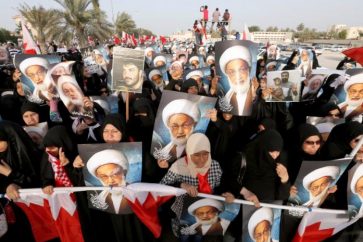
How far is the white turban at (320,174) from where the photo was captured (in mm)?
2270

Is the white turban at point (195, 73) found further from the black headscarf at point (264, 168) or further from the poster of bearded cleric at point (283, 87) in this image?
the black headscarf at point (264, 168)

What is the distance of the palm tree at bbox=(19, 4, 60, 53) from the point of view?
16422 millimetres

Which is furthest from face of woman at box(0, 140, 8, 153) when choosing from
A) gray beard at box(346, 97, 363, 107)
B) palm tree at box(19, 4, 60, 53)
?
palm tree at box(19, 4, 60, 53)

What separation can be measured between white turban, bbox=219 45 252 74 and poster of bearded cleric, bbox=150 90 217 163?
1.70ft

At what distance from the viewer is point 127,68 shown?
2932mm

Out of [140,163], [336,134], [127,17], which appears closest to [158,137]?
[140,163]

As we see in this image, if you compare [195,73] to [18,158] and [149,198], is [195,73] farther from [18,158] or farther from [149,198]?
[18,158]

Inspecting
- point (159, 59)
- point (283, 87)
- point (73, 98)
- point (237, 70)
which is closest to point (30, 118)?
point (73, 98)

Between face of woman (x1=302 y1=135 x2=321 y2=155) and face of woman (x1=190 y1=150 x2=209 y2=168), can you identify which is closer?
face of woman (x1=190 y1=150 x2=209 y2=168)

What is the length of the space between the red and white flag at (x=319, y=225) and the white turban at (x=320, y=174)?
316 mm

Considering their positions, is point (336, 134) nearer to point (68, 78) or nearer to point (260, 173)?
point (260, 173)

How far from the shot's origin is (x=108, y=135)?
8.16 feet

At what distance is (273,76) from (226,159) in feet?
4.22

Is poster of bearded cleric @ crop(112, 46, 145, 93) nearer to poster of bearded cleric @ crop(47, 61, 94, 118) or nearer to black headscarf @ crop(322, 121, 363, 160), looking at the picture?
poster of bearded cleric @ crop(47, 61, 94, 118)
